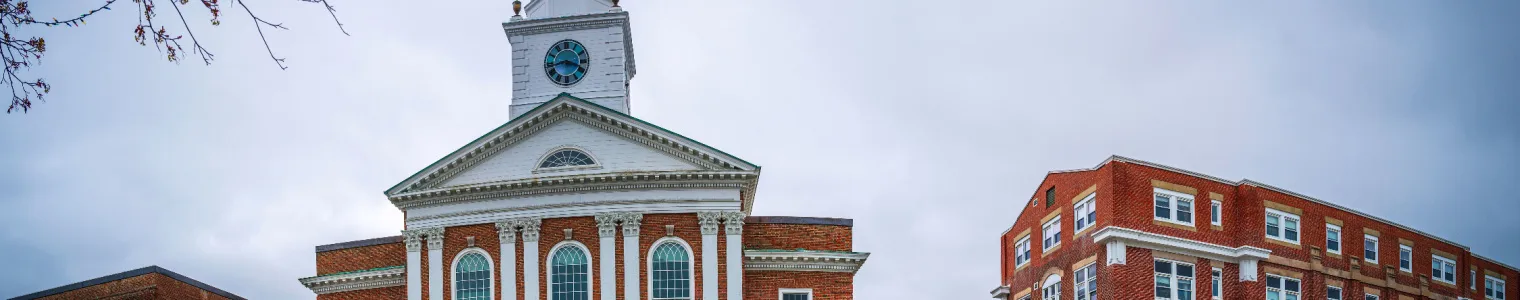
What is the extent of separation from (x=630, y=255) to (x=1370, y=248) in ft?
114

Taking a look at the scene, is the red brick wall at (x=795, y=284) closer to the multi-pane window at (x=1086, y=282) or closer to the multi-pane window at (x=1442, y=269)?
the multi-pane window at (x=1086, y=282)

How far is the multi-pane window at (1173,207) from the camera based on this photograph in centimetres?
5991

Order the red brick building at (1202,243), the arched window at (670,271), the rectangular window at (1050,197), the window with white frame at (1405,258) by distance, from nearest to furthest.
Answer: the arched window at (670,271), the red brick building at (1202,243), the rectangular window at (1050,197), the window with white frame at (1405,258)

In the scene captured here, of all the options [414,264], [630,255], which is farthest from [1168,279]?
[414,264]

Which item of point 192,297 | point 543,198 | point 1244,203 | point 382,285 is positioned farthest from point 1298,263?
point 192,297

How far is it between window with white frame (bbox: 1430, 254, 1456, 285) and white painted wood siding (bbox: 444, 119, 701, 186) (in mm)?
38192

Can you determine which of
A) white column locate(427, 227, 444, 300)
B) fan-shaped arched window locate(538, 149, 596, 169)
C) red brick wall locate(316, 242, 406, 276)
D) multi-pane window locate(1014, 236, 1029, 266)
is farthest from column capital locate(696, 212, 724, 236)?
multi-pane window locate(1014, 236, 1029, 266)

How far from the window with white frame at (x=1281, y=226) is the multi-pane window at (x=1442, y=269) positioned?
10534 millimetres

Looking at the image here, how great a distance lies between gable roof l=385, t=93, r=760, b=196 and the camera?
162 feet

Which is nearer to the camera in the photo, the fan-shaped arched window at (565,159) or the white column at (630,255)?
the white column at (630,255)

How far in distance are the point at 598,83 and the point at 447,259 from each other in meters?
8.81

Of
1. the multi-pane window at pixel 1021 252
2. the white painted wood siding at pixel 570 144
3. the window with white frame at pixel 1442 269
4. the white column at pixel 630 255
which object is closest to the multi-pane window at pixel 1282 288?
the window with white frame at pixel 1442 269

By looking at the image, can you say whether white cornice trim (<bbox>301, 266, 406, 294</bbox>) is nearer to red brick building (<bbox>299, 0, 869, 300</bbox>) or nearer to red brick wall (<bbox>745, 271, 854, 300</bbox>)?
red brick building (<bbox>299, 0, 869, 300</bbox>)

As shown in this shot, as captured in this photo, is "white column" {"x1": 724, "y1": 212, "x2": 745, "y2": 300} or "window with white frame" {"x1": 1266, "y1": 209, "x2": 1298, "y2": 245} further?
"window with white frame" {"x1": 1266, "y1": 209, "x2": 1298, "y2": 245}
